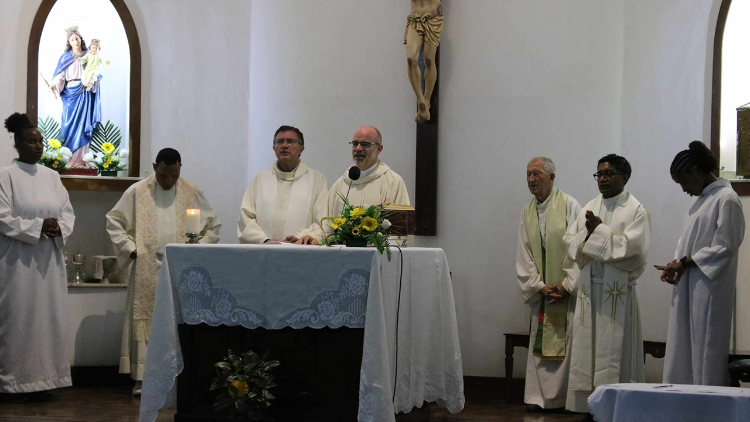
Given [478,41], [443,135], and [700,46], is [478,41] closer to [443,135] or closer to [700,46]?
[443,135]

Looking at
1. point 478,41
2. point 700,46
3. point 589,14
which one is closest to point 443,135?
point 478,41

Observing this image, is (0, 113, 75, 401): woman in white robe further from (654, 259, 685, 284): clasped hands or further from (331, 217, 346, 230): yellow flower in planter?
(654, 259, 685, 284): clasped hands

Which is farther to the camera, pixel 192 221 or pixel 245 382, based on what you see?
pixel 192 221

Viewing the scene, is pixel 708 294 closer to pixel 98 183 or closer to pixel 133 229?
A: pixel 133 229

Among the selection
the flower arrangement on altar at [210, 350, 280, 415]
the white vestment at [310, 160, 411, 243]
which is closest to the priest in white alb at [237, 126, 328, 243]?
the white vestment at [310, 160, 411, 243]

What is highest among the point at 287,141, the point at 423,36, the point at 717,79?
the point at 423,36

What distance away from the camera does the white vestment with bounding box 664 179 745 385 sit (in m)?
5.15

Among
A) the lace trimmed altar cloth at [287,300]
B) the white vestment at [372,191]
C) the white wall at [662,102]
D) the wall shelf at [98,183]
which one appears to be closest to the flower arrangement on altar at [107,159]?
the wall shelf at [98,183]

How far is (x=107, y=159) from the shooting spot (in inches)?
297

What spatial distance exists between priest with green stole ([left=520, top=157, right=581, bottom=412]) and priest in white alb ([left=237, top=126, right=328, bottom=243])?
5.46 feet

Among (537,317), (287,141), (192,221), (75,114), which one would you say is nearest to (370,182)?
(287,141)

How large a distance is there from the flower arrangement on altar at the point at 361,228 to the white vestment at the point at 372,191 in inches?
32.5

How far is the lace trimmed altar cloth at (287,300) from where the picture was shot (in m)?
4.62

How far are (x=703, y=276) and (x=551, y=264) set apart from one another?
159 cm
